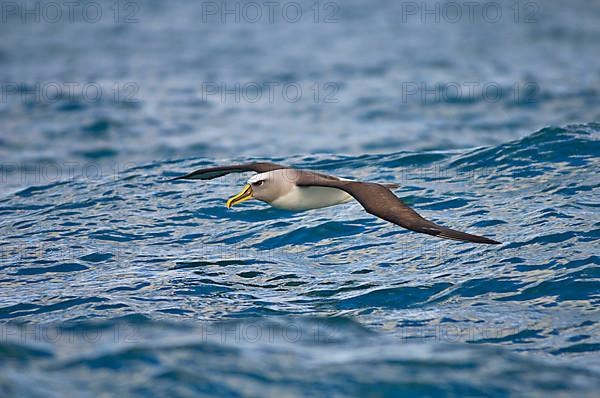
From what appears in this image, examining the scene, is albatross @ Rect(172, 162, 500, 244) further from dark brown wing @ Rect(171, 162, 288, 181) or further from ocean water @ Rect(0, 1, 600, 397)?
ocean water @ Rect(0, 1, 600, 397)

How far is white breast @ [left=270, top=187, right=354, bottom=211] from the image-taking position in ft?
38.7

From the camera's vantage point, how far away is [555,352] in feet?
29.2

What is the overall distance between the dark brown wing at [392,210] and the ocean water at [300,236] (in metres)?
1.02

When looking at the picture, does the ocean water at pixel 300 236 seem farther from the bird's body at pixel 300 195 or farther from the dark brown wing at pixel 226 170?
the dark brown wing at pixel 226 170

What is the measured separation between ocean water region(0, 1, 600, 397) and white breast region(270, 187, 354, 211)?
70 cm

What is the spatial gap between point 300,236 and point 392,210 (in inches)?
120

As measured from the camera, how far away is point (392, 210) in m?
9.83

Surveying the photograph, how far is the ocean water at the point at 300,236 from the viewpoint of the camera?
852 cm

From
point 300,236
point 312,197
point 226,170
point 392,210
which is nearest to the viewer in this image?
point 392,210

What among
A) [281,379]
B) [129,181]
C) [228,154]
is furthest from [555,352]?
[228,154]

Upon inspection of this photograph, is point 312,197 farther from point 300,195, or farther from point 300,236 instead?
point 300,236

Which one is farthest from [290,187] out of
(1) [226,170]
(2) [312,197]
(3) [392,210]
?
(3) [392,210]

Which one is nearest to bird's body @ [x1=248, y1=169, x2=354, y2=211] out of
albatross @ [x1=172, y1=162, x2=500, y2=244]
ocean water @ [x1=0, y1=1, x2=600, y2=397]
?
albatross @ [x1=172, y1=162, x2=500, y2=244]

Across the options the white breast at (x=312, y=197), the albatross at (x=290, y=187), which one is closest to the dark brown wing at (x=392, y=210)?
the albatross at (x=290, y=187)
